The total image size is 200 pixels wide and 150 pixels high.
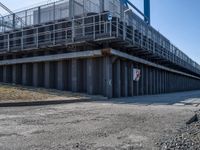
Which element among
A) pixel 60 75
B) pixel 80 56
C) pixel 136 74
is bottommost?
pixel 60 75

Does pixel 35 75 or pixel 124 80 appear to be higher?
pixel 35 75

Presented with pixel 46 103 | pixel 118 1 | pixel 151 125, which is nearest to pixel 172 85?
pixel 118 1

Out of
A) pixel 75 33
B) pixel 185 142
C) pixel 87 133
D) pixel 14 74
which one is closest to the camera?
pixel 185 142

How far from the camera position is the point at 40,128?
6.55m

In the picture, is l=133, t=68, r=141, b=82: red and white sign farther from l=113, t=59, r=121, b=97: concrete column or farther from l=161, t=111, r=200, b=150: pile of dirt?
l=161, t=111, r=200, b=150: pile of dirt

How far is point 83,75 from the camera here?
18.8m

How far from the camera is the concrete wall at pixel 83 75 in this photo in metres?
18.2

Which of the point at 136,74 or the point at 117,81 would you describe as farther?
the point at 136,74

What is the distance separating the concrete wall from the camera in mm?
18156

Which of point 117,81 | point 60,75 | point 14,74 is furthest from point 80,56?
point 14,74

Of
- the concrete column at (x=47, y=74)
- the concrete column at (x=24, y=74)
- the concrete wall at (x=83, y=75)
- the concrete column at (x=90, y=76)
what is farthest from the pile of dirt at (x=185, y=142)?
the concrete column at (x=24, y=74)

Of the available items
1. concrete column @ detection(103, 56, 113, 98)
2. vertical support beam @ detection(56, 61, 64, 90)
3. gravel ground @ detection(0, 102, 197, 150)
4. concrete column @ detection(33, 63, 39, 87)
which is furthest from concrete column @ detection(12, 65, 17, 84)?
gravel ground @ detection(0, 102, 197, 150)

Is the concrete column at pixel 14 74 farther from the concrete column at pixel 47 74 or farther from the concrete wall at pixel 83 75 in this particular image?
the concrete column at pixel 47 74

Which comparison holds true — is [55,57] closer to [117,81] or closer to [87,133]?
[117,81]
